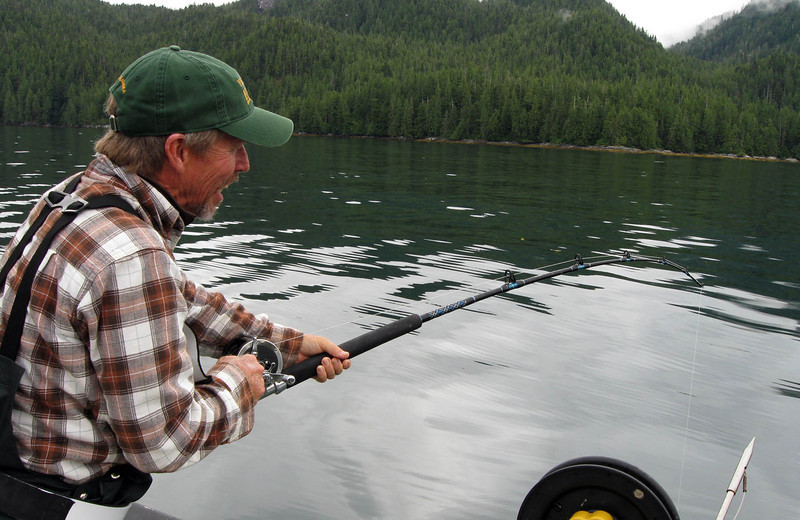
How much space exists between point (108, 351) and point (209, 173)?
815 millimetres

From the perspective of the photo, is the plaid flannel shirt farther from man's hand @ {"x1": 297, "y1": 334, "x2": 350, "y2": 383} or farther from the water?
the water

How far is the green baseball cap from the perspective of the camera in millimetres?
2412

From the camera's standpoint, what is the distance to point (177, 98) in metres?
2.43

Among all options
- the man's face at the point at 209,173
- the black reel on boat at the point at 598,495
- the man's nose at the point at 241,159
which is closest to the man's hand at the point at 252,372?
the man's face at the point at 209,173

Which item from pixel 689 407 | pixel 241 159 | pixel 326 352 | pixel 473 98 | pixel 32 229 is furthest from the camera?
pixel 473 98

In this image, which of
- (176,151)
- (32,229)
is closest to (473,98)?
(176,151)

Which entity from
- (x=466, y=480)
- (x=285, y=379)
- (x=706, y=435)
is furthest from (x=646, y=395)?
(x=285, y=379)

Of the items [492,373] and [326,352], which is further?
[492,373]

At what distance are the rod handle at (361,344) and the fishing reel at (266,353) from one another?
0.23ft

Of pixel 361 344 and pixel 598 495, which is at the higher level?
pixel 361 344

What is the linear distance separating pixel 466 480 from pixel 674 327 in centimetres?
555

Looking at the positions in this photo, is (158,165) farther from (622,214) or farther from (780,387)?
(622,214)

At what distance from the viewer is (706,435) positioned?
20.8 feet

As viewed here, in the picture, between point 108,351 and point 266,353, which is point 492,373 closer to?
point 266,353
